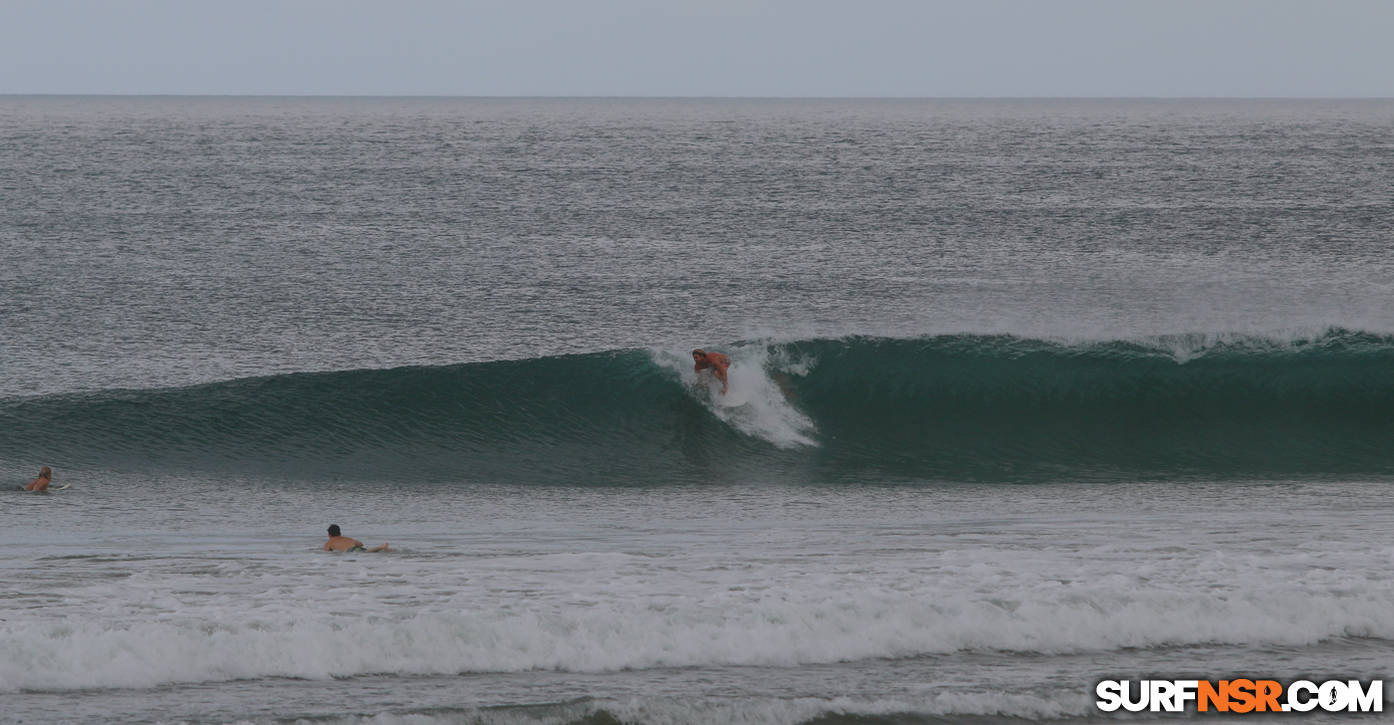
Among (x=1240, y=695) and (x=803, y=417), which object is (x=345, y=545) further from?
(x=803, y=417)

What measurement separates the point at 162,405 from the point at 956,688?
13.6 metres

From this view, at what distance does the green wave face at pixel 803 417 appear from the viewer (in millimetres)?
16047

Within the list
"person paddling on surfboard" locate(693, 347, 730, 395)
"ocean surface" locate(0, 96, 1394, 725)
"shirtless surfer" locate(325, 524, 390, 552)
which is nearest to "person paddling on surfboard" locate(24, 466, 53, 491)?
"ocean surface" locate(0, 96, 1394, 725)

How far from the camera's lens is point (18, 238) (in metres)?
37.4

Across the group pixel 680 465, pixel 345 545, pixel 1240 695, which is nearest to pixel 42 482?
pixel 345 545

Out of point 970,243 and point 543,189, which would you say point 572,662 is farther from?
point 543,189

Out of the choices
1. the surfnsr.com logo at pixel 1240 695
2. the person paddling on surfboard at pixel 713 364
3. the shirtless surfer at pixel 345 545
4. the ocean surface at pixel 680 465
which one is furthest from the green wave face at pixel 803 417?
the surfnsr.com logo at pixel 1240 695

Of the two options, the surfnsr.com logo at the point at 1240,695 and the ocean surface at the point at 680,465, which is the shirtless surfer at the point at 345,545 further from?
the surfnsr.com logo at the point at 1240,695

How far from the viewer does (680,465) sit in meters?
16.2

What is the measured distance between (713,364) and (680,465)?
101 inches

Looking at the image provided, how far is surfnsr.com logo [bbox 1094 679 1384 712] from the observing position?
730 cm

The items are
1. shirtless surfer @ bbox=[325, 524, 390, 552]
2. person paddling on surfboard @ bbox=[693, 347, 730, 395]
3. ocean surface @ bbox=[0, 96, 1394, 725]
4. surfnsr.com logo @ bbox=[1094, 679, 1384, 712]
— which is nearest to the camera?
surfnsr.com logo @ bbox=[1094, 679, 1384, 712]

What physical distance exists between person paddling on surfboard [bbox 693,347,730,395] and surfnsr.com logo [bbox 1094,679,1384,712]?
1102 centimetres

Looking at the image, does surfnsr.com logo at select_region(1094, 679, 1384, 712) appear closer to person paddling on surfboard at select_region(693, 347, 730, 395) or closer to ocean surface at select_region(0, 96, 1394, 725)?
ocean surface at select_region(0, 96, 1394, 725)
